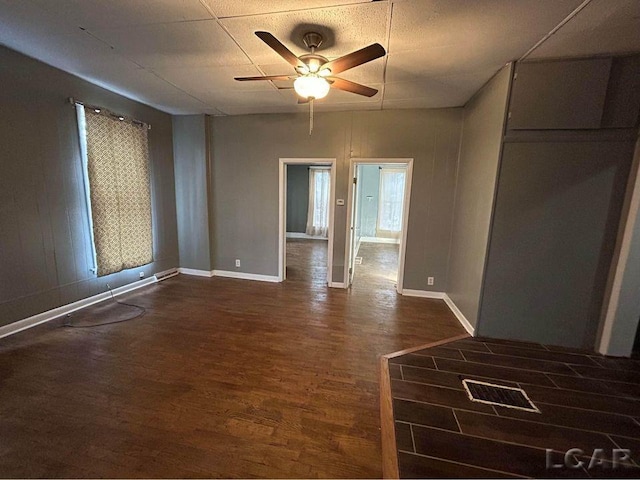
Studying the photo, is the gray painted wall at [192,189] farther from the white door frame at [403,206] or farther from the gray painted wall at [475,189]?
the gray painted wall at [475,189]

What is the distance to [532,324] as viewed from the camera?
2.72m

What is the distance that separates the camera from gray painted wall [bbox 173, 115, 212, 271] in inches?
177

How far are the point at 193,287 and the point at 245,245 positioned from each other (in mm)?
1040

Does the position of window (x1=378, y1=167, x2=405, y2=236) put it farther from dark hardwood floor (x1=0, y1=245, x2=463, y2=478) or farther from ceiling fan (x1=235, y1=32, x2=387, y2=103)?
ceiling fan (x1=235, y1=32, x2=387, y2=103)

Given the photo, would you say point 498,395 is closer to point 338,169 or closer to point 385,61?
point 385,61

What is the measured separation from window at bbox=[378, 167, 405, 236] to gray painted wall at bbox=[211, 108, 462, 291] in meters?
4.26

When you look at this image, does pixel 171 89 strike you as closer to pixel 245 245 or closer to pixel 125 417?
pixel 245 245

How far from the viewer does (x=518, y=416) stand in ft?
5.81

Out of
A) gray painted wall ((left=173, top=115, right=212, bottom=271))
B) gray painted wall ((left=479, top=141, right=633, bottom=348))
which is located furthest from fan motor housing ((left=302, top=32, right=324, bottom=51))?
gray painted wall ((left=173, top=115, right=212, bottom=271))

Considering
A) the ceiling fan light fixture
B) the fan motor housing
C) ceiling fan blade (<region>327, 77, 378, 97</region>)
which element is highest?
the fan motor housing

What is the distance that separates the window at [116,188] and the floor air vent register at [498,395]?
4.18 metres

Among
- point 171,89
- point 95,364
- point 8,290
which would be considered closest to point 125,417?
point 95,364

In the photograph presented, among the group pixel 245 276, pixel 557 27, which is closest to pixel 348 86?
pixel 557 27

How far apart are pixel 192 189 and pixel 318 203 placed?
4323mm
